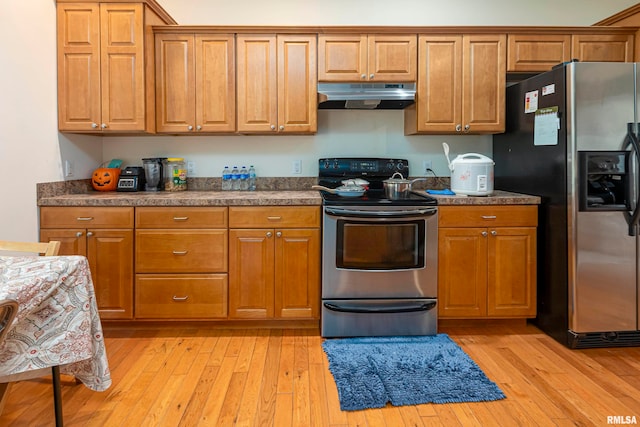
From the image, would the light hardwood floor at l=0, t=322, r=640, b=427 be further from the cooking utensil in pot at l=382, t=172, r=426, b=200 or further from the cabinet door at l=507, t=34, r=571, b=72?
the cabinet door at l=507, t=34, r=571, b=72

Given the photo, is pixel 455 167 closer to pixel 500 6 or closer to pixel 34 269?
pixel 500 6

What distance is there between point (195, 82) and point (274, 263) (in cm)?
142

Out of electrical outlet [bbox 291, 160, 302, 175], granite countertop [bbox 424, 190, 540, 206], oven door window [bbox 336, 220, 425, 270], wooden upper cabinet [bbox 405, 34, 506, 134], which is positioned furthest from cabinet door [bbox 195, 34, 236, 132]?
granite countertop [bbox 424, 190, 540, 206]

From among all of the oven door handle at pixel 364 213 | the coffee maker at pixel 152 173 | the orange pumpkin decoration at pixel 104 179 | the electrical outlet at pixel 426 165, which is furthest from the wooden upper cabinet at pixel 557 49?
the orange pumpkin decoration at pixel 104 179

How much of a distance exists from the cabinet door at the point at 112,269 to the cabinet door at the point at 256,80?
1141 millimetres

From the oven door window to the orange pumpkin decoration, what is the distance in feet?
5.86

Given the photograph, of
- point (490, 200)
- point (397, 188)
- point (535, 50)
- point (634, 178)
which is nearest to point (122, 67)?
point (397, 188)

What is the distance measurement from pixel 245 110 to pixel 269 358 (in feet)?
5.65

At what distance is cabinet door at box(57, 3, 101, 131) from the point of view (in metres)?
3.14

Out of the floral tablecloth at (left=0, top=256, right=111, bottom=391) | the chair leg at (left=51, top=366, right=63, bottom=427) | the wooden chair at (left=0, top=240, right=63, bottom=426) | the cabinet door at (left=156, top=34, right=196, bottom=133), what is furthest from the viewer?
the cabinet door at (left=156, top=34, right=196, bottom=133)

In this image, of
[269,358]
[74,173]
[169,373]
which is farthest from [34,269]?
[74,173]

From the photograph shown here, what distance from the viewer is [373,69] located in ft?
10.9

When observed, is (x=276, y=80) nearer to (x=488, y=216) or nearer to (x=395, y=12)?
(x=395, y=12)

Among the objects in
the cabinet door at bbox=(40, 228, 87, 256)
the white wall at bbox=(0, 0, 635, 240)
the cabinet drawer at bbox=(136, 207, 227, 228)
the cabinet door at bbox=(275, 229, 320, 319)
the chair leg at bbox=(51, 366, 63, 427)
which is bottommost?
the chair leg at bbox=(51, 366, 63, 427)
